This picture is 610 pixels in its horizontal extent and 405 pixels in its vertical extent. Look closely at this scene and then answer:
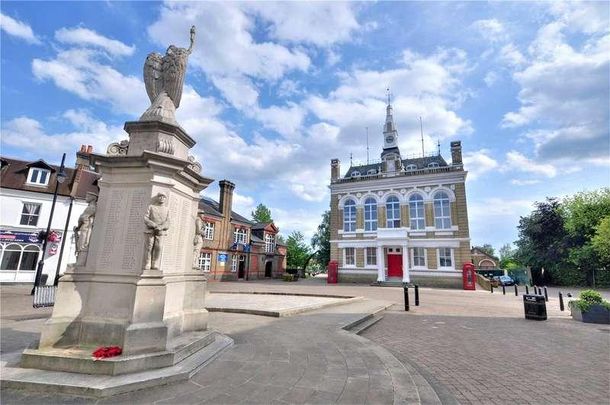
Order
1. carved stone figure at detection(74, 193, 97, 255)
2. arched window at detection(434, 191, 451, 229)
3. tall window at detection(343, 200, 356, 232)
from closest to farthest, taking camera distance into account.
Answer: carved stone figure at detection(74, 193, 97, 255) < arched window at detection(434, 191, 451, 229) < tall window at detection(343, 200, 356, 232)

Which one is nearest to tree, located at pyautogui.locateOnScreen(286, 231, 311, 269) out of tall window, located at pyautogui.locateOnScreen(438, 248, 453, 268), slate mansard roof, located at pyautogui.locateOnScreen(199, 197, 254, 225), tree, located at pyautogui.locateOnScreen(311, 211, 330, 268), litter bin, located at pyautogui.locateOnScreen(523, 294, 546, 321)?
tree, located at pyautogui.locateOnScreen(311, 211, 330, 268)

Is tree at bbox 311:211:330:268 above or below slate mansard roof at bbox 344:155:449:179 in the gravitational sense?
below

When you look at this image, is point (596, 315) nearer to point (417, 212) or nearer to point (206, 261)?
Result: point (417, 212)

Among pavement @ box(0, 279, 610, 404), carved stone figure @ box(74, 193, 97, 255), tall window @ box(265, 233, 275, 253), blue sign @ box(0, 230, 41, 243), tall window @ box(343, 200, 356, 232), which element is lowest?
pavement @ box(0, 279, 610, 404)

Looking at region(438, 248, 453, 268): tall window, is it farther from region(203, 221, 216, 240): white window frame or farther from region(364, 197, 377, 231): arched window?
region(203, 221, 216, 240): white window frame

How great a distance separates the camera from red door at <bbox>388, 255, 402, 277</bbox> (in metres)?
28.9

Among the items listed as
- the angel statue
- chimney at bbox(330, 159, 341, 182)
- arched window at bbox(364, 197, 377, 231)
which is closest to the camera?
the angel statue

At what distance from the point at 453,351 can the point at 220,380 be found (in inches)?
200

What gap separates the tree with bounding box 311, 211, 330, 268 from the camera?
47.0m

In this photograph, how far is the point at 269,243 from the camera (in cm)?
4250

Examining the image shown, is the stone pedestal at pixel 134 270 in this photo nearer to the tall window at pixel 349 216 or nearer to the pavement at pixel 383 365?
the pavement at pixel 383 365

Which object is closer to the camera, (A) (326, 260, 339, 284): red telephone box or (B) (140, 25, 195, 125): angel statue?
(B) (140, 25, 195, 125): angel statue

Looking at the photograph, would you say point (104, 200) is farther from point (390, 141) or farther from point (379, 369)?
point (390, 141)

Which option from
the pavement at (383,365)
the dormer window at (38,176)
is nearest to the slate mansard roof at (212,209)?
the dormer window at (38,176)
